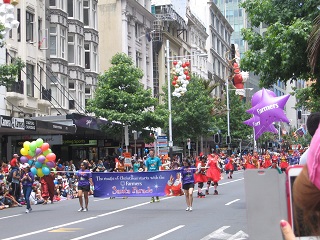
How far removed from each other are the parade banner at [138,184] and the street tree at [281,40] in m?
5.39

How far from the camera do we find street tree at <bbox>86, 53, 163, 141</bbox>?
4434 centimetres

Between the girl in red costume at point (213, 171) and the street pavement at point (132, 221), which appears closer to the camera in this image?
the street pavement at point (132, 221)

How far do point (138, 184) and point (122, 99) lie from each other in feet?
61.0

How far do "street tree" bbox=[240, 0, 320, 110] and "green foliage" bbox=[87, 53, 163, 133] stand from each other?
21706 millimetres

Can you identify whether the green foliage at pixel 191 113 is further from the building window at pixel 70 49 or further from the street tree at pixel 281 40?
the street tree at pixel 281 40

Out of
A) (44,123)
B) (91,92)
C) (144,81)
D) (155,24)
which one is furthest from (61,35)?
(155,24)

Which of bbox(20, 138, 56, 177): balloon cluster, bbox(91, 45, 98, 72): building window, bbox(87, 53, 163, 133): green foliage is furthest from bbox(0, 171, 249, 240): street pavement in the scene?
bbox(91, 45, 98, 72): building window

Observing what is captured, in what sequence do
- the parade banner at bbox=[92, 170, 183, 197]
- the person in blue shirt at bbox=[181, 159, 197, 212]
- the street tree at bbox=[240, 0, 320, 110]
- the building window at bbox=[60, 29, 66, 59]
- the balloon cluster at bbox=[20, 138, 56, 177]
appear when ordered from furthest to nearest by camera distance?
1. the building window at bbox=[60, 29, 66, 59]
2. the parade banner at bbox=[92, 170, 183, 197]
3. the balloon cluster at bbox=[20, 138, 56, 177]
4. the person in blue shirt at bbox=[181, 159, 197, 212]
5. the street tree at bbox=[240, 0, 320, 110]

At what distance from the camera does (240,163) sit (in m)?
70.3

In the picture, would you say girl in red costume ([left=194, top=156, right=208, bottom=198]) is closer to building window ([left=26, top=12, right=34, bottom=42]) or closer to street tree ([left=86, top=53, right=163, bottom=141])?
street tree ([left=86, top=53, right=163, bottom=141])

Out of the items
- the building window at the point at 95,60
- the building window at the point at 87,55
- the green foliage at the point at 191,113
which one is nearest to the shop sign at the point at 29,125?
the building window at the point at 87,55

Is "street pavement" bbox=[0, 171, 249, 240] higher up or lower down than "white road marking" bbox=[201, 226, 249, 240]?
higher up

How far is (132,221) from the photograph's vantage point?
1936cm

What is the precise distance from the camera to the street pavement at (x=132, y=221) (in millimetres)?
15961
